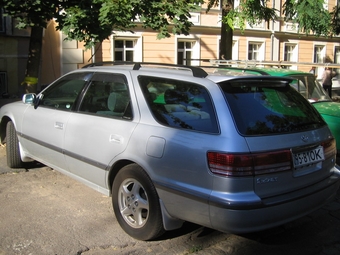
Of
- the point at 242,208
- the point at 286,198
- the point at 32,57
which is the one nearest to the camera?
the point at 242,208

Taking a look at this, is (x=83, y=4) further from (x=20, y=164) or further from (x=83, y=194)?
(x=83, y=194)

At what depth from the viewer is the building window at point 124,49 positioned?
669 inches

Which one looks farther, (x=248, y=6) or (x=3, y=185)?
(x=248, y=6)

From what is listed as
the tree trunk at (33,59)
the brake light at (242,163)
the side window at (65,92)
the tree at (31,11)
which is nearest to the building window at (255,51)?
the tree trunk at (33,59)

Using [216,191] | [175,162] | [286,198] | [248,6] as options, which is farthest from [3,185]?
[248,6]

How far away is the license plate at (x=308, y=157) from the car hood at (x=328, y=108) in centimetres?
293

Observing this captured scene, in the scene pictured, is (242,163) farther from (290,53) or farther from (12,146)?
(290,53)

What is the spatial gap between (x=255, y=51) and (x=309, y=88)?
15196mm

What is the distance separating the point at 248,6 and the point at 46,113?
6453 mm

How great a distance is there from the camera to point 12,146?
5727 mm

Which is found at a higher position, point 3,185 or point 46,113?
point 46,113

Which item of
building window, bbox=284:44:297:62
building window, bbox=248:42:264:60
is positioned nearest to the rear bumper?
building window, bbox=248:42:264:60

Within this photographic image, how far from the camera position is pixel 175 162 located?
3316 mm

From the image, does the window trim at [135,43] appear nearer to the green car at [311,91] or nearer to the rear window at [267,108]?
the green car at [311,91]
